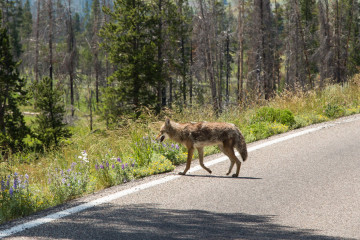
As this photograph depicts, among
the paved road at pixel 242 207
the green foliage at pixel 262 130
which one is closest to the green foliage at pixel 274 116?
the green foliage at pixel 262 130

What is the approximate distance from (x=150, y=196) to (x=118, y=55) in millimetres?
29044

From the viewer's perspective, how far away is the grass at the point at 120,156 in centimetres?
577

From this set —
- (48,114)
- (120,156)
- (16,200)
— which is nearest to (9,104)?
(48,114)

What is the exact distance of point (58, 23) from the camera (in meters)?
39.5

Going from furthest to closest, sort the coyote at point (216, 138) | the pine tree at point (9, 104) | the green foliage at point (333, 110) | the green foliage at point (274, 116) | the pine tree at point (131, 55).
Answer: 1. the pine tree at point (131, 55)
2. the pine tree at point (9, 104)
3. the green foliage at point (333, 110)
4. the green foliage at point (274, 116)
5. the coyote at point (216, 138)

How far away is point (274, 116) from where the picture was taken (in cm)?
1163

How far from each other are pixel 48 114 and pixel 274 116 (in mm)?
24804

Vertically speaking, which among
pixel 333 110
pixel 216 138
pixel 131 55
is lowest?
pixel 333 110

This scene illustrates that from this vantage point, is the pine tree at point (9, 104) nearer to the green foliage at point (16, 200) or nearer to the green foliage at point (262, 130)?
the green foliage at point (262, 130)

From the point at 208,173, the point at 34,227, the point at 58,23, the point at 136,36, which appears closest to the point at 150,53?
the point at 136,36

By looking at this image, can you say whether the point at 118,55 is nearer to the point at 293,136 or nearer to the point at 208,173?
the point at 293,136

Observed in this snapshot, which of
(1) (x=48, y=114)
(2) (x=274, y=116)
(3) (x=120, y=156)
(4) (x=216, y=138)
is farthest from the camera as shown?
(1) (x=48, y=114)

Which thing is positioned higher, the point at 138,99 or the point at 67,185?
the point at 67,185

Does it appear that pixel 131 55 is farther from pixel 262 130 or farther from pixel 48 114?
pixel 262 130
